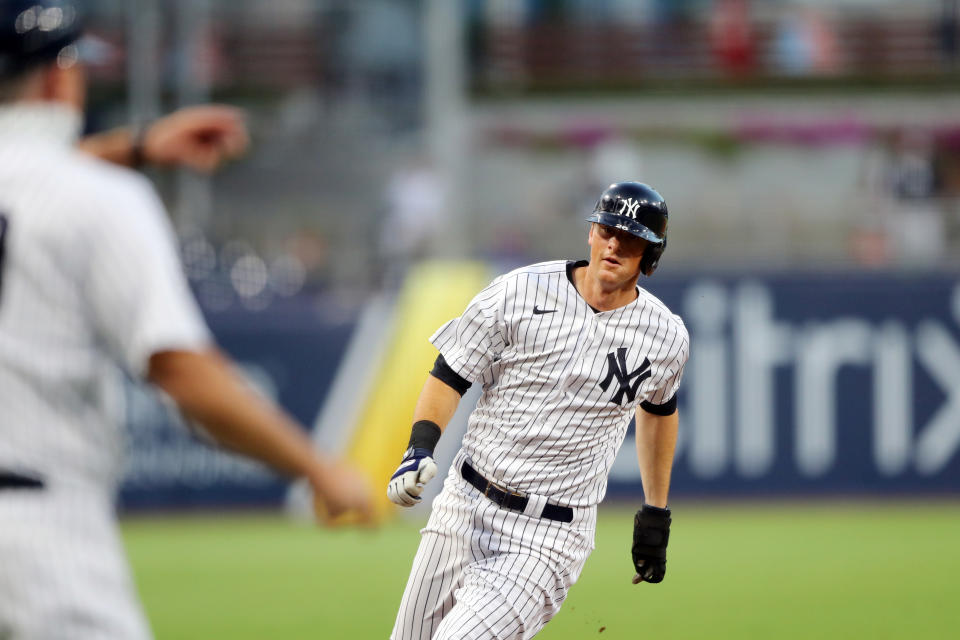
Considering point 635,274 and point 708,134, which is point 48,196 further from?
point 708,134

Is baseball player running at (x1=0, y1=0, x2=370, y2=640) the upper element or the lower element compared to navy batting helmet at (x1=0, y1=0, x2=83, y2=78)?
lower

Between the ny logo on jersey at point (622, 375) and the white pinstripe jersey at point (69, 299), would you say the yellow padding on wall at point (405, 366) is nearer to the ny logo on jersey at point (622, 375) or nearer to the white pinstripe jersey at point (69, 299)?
the ny logo on jersey at point (622, 375)

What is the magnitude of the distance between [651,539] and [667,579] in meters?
5.99

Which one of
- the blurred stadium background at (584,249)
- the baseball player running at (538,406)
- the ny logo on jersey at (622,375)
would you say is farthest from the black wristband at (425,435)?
the blurred stadium background at (584,249)

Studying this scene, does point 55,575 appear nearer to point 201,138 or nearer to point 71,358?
point 71,358

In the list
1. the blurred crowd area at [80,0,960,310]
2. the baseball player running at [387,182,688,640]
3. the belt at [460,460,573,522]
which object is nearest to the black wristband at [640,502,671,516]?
the baseball player running at [387,182,688,640]

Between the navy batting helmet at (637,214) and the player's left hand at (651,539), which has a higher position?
the navy batting helmet at (637,214)

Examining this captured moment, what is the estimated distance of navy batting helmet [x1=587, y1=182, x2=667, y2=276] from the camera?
5.22 meters

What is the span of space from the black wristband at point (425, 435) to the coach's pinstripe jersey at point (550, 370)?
8.6 inches

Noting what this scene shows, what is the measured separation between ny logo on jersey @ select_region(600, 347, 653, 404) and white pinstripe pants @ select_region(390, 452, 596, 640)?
1.47 feet

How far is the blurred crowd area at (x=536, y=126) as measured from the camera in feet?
59.4

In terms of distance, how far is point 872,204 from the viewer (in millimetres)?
18109

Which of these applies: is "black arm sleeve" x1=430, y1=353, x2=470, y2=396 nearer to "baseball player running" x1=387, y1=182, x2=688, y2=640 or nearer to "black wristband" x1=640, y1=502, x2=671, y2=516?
"baseball player running" x1=387, y1=182, x2=688, y2=640

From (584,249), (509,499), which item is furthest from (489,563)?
(584,249)
